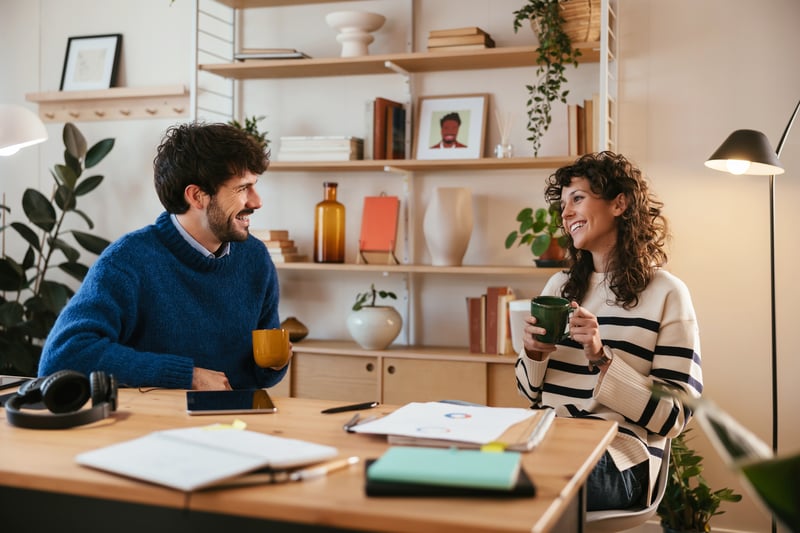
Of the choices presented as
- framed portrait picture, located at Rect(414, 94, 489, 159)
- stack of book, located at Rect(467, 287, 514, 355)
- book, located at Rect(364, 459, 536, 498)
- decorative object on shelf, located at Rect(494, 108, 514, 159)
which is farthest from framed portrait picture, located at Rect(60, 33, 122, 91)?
book, located at Rect(364, 459, 536, 498)

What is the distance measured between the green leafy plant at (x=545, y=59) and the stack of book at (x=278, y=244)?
1086mm

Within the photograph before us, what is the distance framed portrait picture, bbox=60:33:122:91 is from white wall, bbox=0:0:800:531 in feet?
0.17

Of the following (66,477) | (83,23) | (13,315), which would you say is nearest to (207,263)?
(66,477)

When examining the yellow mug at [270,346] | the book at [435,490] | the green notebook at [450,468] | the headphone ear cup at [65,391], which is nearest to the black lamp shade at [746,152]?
A: the yellow mug at [270,346]

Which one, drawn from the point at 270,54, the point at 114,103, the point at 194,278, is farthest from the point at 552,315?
the point at 114,103

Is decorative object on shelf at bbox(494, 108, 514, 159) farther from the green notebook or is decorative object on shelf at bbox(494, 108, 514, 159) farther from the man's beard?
the green notebook

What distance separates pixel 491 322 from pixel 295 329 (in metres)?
0.83

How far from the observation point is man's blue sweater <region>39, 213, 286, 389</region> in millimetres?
1796

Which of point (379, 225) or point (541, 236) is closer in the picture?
point (541, 236)

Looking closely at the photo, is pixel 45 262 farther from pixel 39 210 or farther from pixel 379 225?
pixel 379 225

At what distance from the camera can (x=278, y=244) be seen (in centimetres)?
347

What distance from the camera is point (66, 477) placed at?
1.10 meters

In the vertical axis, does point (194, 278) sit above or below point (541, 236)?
below

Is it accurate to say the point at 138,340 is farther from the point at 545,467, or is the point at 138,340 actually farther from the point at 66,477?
the point at 545,467
